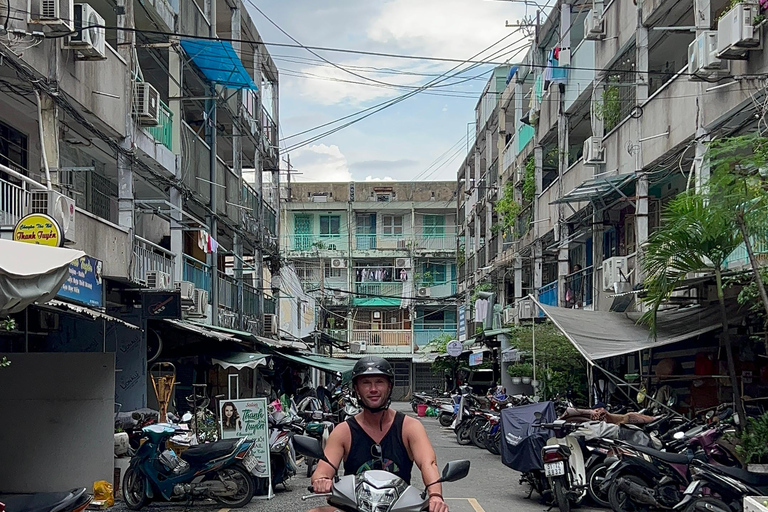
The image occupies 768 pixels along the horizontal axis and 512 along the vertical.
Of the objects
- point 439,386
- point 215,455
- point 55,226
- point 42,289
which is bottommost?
point 439,386

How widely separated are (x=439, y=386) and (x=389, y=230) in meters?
9.13

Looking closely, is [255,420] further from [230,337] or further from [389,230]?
[389,230]

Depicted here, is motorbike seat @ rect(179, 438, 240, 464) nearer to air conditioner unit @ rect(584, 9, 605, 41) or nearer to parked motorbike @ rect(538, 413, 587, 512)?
parked motorbike @ rect(538, 413, 587, 512)

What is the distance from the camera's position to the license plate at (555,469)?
11.2m

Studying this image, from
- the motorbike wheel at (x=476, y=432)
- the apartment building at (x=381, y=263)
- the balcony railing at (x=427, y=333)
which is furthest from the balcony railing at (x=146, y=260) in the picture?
the balcony railing at (x=427, y=333)

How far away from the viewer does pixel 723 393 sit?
614 inches

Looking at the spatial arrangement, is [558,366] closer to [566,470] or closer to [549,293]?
[549,293]

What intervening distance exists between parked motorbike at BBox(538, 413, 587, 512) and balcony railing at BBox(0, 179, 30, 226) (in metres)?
6.95

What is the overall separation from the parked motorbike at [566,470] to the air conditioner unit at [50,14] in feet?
25.6

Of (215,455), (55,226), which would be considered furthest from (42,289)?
(215,455)

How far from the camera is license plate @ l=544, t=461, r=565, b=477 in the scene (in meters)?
11.2

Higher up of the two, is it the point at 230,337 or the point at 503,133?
the point at 503,133

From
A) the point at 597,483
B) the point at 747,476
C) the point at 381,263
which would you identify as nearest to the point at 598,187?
the point at 597,483

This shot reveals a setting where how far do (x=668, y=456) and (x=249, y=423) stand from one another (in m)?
5.30
